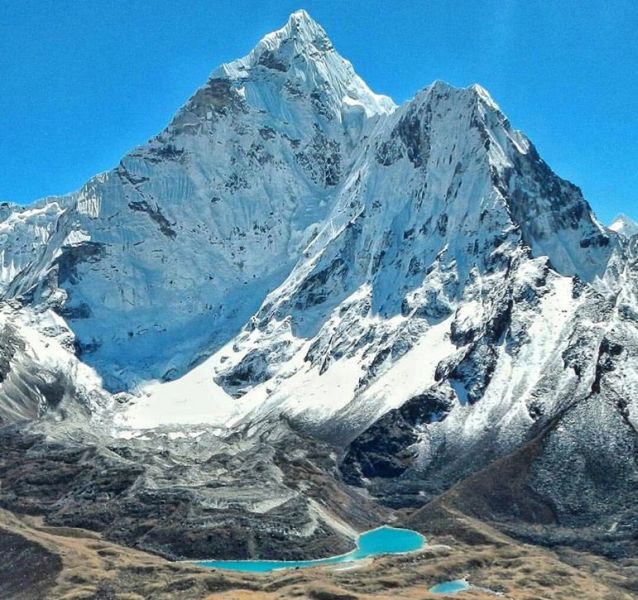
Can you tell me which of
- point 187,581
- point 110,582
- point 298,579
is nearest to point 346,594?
point 298,579

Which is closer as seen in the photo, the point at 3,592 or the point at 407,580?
the point at 3,592

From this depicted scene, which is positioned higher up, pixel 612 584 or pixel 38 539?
pixel 38 539

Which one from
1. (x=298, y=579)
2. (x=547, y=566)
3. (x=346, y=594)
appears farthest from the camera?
(x=547, y=566)

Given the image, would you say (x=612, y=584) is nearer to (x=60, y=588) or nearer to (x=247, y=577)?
(x=247, y=577)

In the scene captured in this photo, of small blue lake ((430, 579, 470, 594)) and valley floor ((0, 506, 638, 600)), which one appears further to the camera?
small blue lake ((430, 579, 470, 594))
